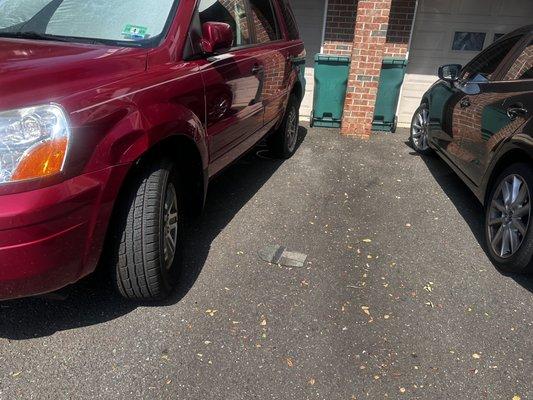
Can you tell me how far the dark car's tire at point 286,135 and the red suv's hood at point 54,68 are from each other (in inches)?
114

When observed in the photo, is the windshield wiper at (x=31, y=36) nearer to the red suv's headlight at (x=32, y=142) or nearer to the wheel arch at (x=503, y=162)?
the red suv's headlight at (x=32, y=142)

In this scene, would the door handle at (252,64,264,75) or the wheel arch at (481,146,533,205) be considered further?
the door handle at (252,64,264,75)

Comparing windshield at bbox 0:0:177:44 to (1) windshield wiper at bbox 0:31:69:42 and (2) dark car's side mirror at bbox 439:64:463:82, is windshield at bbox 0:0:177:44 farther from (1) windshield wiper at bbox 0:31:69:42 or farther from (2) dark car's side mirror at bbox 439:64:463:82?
(2) dark car's side mirror at bbox 439:64:463:82

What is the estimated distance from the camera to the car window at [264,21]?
4043 mm

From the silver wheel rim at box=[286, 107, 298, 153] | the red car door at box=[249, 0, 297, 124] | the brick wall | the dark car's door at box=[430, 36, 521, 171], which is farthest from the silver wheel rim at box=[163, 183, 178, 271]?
the brick wall

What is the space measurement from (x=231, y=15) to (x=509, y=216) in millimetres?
2524

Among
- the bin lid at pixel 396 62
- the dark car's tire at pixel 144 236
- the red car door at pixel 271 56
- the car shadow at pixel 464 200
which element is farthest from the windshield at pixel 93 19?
the bin lid at pixel 396 62

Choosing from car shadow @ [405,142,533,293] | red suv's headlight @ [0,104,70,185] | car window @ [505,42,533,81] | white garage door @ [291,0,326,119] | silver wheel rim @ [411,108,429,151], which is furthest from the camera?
white garage door @ [291,0,326,119]

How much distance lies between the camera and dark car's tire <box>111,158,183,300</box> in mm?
2256

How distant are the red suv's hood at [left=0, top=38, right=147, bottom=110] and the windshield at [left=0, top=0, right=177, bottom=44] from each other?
220mm

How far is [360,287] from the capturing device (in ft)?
9.51

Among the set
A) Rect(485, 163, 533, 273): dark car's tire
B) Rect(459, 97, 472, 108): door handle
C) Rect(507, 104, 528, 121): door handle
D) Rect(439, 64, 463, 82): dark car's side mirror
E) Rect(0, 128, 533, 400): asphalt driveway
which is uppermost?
Rect(507, 104, 528, 121): door handle

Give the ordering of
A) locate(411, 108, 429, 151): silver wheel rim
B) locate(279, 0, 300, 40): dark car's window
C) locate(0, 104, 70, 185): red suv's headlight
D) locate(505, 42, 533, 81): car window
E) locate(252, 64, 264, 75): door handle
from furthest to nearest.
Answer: locate(411, 108, 429, 151): silver wheel rim, locate(279, 0, 300, 40): dark car's window, locate(252, 64, 264, 75): door handle, locate(505, 42, 533, 81): car window, locate(0, 104, 70, 185): red suv's headlight

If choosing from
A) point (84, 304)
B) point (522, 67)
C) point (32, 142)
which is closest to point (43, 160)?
point (32, 142)
